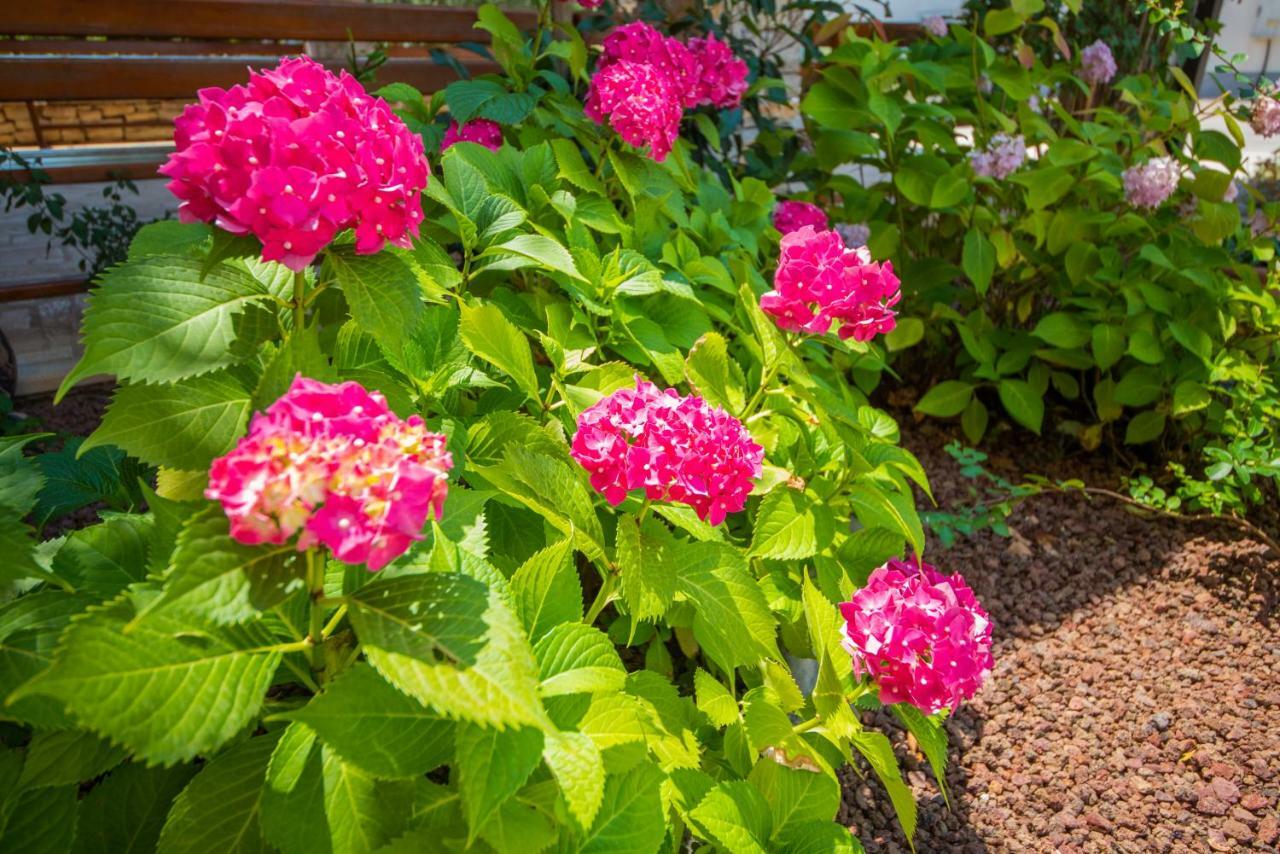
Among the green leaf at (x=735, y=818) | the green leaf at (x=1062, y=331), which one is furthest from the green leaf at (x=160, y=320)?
the green leaf at (x=1062, y=331)

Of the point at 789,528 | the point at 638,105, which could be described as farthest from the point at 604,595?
the point at 638,105

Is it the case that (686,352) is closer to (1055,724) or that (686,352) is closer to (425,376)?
(425,376)

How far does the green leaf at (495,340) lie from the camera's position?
1.12 meters

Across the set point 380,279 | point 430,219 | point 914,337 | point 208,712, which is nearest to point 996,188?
point 914,337

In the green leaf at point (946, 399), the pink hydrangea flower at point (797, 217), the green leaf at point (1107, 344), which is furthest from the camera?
the green leaf at point (946, 399)

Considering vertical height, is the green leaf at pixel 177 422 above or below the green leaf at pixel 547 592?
above

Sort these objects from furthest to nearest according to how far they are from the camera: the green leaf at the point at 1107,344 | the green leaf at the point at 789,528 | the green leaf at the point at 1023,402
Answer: the green leaf at the point at 1023,402, the green leaf at the point at 1107,344, the green leaf at the point at 789,528

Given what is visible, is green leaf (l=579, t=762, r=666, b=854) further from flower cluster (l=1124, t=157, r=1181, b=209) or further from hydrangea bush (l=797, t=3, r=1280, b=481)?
flower cluster (l=1124, t=157, r=1181, b=209)

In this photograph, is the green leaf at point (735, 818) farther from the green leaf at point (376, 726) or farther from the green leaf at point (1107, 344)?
the green leaf at point (1107, 344)

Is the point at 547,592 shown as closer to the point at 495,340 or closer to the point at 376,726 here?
the point at 376,726

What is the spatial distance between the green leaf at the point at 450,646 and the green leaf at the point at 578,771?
0.35ft

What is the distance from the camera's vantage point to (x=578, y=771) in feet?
2.33

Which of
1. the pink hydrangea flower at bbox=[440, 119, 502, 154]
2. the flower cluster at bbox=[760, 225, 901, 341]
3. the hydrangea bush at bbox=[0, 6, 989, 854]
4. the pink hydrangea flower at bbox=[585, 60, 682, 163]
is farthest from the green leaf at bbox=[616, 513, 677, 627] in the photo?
the pink hydrangea flower at bbox=[440, 119, 502, 154]

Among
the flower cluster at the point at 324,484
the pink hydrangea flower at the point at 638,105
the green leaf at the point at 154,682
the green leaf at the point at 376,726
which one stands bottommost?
the green leaf at the point at 376,726
